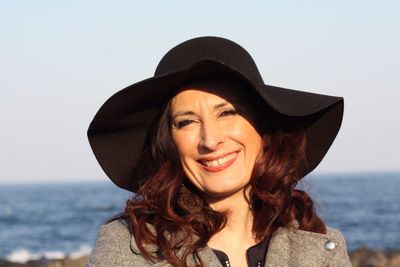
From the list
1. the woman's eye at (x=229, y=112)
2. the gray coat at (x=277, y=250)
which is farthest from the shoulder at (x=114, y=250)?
the woman's eye at (x=229, y=112)

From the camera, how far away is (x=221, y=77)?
426 centimetres

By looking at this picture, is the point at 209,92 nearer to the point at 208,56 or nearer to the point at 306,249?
the point at 208,56

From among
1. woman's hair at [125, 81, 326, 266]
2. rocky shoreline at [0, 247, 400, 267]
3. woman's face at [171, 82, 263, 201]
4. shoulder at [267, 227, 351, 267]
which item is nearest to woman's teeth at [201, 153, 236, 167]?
woman's face at [171, 82, 263, 201]

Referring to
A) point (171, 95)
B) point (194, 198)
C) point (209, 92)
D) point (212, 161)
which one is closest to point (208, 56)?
point (209, 92)

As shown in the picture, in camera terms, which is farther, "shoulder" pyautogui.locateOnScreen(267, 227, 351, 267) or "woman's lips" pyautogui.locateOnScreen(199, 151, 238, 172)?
"shoulder" pyautogui.locateOnScreen(267, 227, 351, 267)

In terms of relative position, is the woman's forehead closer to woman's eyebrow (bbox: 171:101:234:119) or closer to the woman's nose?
woman's eyebrow (bbox: 171:101:234:119)

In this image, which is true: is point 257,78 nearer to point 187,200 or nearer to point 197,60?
point 197,60

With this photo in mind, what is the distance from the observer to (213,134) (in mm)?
4141

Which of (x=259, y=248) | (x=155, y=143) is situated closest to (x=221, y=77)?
(x=155, y=143)

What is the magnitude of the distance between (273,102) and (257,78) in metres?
0.14

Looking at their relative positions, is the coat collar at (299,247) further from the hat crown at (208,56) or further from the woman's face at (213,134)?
the hat crown at (208,56)

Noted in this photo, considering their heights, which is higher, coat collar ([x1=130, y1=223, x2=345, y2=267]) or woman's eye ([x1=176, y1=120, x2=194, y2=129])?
woman's eye ([x1=176, y1=120, x2=194, y2=129])

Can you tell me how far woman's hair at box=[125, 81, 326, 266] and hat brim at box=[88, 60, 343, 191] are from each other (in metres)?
0.06

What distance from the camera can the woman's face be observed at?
4.18 meters
